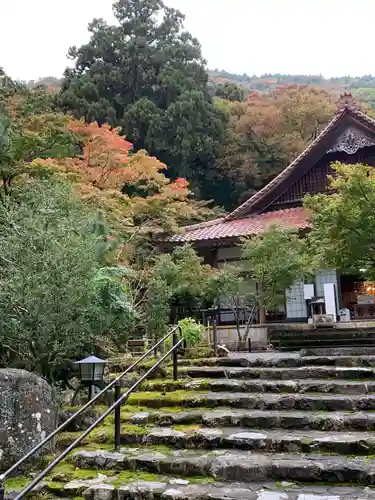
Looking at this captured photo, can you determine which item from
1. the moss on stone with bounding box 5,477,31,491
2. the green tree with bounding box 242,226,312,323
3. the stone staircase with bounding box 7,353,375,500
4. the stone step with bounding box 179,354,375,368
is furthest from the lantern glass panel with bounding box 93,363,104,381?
the green tree with bounding box 242,226,312,323

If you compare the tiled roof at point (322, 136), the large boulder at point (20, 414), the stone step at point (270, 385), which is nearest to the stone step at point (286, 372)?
the stone step at point (270, 385)

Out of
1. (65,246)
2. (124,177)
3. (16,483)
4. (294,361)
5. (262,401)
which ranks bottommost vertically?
(16,483)

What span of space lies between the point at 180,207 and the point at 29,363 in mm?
10787

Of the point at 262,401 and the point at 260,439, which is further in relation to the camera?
the point at 262,401

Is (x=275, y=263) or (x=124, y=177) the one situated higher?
(x=124, y=177)

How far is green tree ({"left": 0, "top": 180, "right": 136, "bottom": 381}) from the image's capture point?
6.76 m

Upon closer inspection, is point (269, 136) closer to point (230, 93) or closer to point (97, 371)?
point (230, 93)

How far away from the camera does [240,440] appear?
192 inches

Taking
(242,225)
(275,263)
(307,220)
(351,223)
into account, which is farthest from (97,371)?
(242,225)

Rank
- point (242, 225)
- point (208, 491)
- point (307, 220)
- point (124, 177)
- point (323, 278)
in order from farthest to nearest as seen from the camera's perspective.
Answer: point (242, 225)
point (124, 177)
point (323, 278)
point (307, 220)
point (208, 491)

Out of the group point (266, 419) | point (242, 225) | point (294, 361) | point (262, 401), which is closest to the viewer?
point (266, 419)

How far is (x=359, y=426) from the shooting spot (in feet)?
16.4

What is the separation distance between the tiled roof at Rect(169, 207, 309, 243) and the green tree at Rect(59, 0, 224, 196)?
8270 millimetres

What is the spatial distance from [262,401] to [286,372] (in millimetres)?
1013
